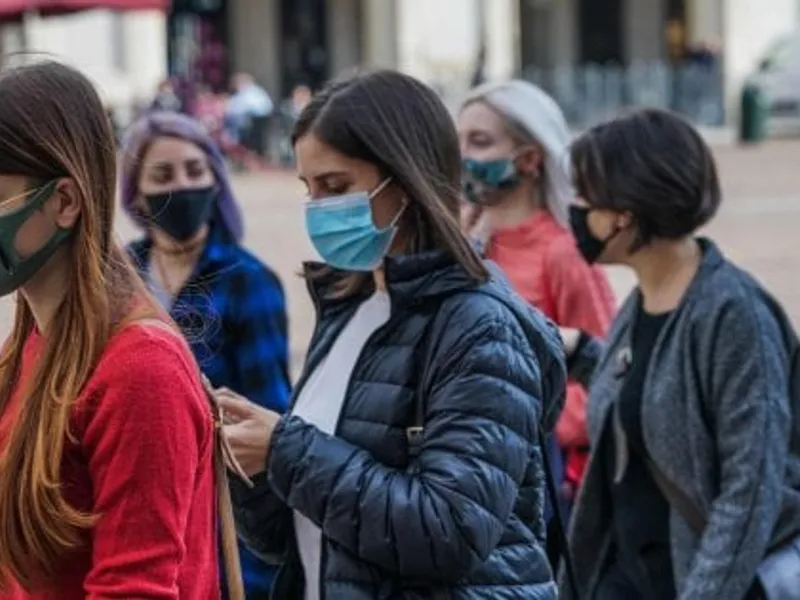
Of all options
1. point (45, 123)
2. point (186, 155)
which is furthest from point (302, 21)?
point (45, 123)

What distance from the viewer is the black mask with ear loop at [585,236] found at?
417 centimetres

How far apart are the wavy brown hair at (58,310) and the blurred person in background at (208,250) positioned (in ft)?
6.03

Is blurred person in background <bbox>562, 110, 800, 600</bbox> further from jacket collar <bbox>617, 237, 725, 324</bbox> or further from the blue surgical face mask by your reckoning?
the blue surgical face mask

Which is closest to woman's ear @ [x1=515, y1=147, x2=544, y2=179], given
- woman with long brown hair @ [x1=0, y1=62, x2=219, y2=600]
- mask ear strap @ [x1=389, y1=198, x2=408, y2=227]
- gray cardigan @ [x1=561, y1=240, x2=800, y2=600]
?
gray cardigan @ [x1=561, y1=240, x2=800, y2=600]

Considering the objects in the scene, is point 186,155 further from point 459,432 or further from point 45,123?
point 45,123

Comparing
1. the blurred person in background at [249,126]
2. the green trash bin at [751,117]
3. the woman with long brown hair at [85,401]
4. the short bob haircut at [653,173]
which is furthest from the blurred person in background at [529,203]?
the green trash bin at [751,117]

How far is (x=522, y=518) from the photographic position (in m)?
2.96

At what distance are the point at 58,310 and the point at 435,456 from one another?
0.66m

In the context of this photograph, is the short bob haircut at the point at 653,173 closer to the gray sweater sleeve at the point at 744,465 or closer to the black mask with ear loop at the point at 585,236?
the black mask with ear loop at the point at 585,236

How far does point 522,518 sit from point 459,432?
26cm

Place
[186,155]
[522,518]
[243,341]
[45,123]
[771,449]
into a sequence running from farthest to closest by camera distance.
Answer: [186,155], [243,341], [771,449], [522,518], [45,123]

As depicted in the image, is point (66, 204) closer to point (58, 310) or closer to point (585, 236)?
point (58, 310)

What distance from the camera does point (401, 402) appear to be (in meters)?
2.88

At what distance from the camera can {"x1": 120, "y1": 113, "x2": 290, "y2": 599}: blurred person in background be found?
4570mm
